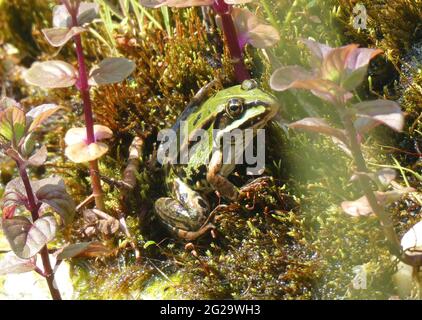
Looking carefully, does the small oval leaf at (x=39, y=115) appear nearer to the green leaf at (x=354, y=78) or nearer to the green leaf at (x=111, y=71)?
the green leaf at (x=111, y=71)

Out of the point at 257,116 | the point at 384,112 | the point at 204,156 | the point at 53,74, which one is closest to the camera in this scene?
the point at 384,112

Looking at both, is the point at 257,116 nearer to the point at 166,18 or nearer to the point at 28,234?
the point at 166,18

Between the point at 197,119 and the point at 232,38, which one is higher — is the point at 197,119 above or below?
below

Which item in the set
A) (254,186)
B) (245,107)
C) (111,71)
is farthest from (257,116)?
(111,71)

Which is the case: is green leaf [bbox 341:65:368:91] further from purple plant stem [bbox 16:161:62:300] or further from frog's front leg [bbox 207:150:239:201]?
purple plant stem [bbox 16:161:62:300]

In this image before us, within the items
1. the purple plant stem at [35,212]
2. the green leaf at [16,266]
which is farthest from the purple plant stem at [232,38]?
the green leaf at [16,266]

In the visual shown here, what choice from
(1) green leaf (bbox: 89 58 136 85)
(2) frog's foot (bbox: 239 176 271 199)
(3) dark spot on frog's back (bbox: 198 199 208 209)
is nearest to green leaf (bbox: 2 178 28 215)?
(1) green leaf (bbox: 89 58 136 85)

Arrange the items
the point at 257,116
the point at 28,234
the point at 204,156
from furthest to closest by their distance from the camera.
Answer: the point at 204,156
the point at 257,116
the point at 28,234

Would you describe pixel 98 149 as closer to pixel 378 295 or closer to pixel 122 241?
pixel 122 241
